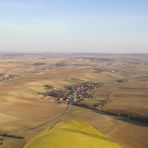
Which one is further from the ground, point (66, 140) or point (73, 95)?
point (66, 140)

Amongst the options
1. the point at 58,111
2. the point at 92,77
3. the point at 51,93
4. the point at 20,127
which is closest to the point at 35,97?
the point at 51,93

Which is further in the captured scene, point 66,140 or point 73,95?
point 73,95

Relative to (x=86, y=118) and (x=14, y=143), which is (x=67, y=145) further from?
(x=86, y=118)

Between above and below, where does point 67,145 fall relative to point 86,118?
above

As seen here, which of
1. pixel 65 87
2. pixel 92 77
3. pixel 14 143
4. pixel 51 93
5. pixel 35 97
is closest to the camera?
pixel 14 143

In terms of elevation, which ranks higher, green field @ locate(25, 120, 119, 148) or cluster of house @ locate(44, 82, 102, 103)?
green field @ locate(25, 120, 119, 148)

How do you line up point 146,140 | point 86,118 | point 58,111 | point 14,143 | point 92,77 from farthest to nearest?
point 92,77
point 58,111
point 86,118
point 146,140
point 14,143

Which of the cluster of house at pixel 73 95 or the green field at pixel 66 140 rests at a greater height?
the green field at pixel 66 140

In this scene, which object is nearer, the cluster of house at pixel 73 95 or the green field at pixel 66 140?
the green field at pixel 66 140

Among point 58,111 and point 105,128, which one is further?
point 58,111

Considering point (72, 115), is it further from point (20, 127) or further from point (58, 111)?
point (20, 127)

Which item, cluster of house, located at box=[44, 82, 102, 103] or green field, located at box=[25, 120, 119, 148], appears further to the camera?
cluster of house, located at box=[44, 82, 102, 103]
